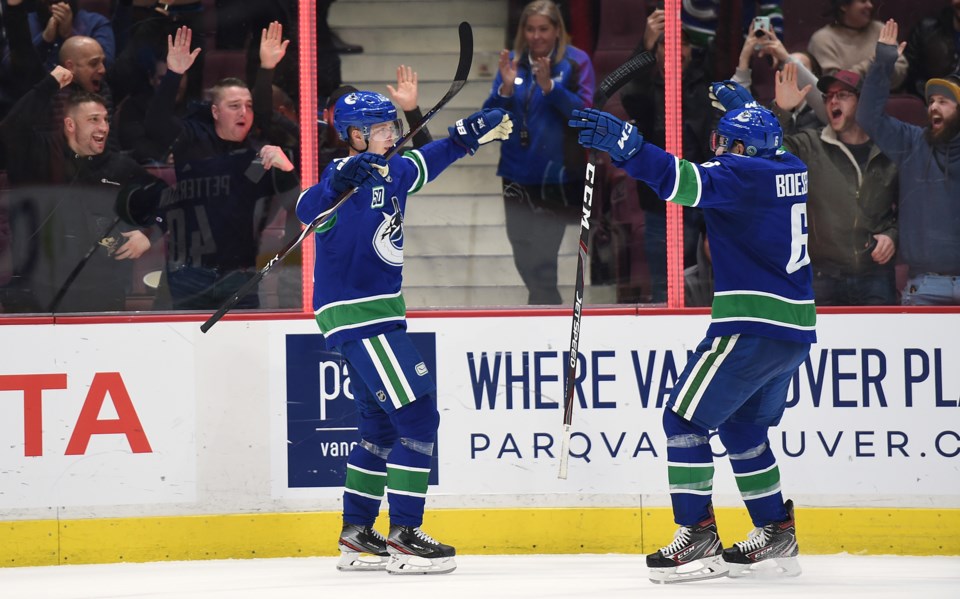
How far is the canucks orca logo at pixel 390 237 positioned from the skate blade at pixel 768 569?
4.51 feet

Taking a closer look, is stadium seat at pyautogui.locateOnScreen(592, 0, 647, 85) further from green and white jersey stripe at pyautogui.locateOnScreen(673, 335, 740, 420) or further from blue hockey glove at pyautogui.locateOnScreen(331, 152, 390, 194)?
green and white jersey stripe at pyautogui.locateOnScreen(673, 335, 740, 420)

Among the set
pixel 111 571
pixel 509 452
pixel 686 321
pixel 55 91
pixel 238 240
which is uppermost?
pixel 55 91

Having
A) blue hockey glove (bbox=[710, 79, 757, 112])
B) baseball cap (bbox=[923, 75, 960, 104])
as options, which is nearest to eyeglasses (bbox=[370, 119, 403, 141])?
blue hockey glove (bbox=[710, 79, 757, 112])

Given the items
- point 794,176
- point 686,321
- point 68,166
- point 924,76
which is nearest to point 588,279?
point 686,321

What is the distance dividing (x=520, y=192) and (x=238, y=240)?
1025 millimetres

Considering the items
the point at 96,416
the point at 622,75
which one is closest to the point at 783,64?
the point at 622,75

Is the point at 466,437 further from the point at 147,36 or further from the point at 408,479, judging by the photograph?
the point at 147,36


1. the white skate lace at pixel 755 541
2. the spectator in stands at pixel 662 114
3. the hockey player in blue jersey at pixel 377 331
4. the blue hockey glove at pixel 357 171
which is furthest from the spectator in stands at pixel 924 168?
the blue hockey glove at pixel 357 171

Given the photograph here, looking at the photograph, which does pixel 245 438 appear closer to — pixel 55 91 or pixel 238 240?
pixel 238 240

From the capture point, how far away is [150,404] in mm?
4215

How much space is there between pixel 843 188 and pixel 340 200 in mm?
1851

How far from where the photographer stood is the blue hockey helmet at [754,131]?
361 cm

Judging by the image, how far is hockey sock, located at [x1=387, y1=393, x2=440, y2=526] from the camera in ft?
12.5

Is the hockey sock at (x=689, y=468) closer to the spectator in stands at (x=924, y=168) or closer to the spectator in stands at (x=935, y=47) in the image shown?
the spectator in stands at (x=924, y=168)
